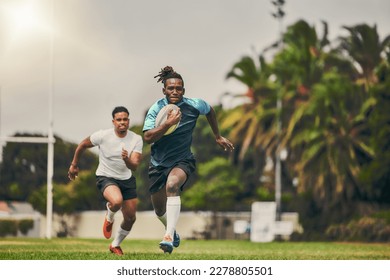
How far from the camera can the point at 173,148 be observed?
13.2m

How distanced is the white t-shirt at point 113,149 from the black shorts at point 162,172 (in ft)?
1.23

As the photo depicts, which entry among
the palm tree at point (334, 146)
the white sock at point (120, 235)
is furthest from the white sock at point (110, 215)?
the palm tree at point (334, 146)

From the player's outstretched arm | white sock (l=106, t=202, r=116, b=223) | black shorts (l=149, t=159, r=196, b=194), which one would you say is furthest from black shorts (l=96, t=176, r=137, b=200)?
the player's outstretched arm

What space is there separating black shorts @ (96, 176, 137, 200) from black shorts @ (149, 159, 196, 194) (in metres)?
0.42

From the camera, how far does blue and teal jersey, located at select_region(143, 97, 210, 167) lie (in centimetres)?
1308

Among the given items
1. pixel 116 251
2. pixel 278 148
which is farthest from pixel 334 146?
pixel 116 251

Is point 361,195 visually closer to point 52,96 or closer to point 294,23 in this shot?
point 294,23

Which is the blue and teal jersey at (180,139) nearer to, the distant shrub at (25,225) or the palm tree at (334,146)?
the distant shrub at (25,225)

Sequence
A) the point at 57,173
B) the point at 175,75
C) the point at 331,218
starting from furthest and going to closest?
the point at 57,173 < the point at 331,218 < the point at 175,75

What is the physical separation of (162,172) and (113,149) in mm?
770

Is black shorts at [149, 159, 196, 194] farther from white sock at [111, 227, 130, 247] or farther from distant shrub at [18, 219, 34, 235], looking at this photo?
distant shrub at [18, 219, 34, 235]

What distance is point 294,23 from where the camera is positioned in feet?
161
